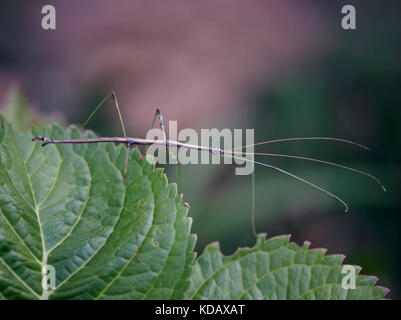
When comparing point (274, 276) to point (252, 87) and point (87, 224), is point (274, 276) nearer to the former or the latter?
point (87, 224)

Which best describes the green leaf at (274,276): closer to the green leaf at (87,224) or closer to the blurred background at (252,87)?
the green leaf at (87,224)

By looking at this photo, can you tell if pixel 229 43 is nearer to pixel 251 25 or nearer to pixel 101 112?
pixel 251 25

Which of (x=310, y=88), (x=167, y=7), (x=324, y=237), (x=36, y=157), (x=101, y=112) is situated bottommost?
(x=324, y=237)

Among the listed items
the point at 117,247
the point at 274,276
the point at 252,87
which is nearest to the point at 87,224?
the point at 117,247

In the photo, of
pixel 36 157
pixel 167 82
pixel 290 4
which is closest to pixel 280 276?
pixel 36 157

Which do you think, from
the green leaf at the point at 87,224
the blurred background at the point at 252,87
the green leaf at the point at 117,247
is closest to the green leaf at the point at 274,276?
the green leaf at the point at 117,247

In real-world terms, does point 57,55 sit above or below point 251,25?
below
